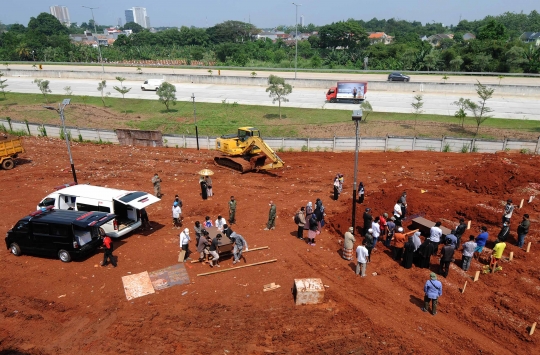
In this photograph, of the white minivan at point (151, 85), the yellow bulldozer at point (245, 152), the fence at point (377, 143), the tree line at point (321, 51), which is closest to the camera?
the yellow bulldozer at point (245, 152)

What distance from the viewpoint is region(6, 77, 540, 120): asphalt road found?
1533 inches

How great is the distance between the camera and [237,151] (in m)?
23.7

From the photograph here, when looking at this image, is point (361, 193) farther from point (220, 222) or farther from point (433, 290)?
point (433, 290)

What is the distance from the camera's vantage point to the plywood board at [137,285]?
12602mm

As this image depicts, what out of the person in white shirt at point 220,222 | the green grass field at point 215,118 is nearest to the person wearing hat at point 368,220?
the person in white shirt at point 220,222

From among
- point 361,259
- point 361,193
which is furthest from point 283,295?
point 361,193

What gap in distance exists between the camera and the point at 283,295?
12.4 m

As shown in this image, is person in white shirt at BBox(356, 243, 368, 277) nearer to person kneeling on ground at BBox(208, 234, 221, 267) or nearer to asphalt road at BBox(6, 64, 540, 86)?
person kneeling on ground at BBox(208, 234, 221, 267)

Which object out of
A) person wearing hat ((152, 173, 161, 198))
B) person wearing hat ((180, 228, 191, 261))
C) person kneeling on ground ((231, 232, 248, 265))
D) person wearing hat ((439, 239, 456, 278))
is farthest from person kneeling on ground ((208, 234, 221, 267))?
person wearing hat ((439, 239, 456, 278))

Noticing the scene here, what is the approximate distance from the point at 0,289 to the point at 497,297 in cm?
1615

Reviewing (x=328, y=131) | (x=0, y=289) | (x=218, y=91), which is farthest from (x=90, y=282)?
(x=218, y=91)

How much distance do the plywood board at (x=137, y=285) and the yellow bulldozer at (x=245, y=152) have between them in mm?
11294

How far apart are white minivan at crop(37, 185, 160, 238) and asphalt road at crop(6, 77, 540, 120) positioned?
92.7ft

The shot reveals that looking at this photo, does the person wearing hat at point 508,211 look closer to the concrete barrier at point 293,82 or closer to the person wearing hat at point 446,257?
the person wearing hat at point 446,257
